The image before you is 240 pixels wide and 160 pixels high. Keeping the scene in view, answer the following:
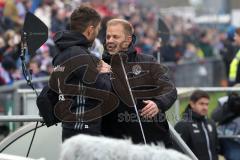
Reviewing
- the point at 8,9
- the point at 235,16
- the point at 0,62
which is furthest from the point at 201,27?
the point at 0,62

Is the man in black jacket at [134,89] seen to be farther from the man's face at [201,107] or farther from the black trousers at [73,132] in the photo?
the man's face at [201,107]

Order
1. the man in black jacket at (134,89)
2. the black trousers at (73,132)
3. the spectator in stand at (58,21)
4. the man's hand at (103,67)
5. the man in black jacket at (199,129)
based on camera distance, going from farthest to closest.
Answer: the spectator in stand at (58,21)
the man in black jacket at (199,129)
the man in black jacket at (134,89)
the man's hand at (103,67)
the black trousers at (73,132)

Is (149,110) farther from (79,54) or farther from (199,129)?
(199,129)

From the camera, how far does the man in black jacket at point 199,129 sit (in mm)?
9203

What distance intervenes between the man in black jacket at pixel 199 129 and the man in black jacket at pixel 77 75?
10.9ft

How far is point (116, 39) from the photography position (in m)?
6.27

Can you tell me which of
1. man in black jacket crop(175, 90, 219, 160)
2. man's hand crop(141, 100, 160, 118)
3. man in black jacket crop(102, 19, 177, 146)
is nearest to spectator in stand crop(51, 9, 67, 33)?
man in black jacket crop(175, 90, 219, 160)

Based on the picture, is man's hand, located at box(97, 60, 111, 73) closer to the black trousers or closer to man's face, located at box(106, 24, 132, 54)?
man's face, located at box(106, 24, 132, 54)

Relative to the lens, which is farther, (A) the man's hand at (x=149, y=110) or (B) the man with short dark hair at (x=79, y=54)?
(A) the man's hand at (x=149, y=110)

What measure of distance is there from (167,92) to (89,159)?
2.97 m

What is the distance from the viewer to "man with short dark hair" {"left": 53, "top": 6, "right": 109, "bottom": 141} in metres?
5.73

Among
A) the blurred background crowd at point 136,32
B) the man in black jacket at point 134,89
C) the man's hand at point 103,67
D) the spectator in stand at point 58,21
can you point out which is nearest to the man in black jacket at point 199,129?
the blurred background crowd at point 136,32

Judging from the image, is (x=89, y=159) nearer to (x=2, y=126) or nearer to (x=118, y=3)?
(x=2, y=126)

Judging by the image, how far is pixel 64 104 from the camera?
18.9ft
